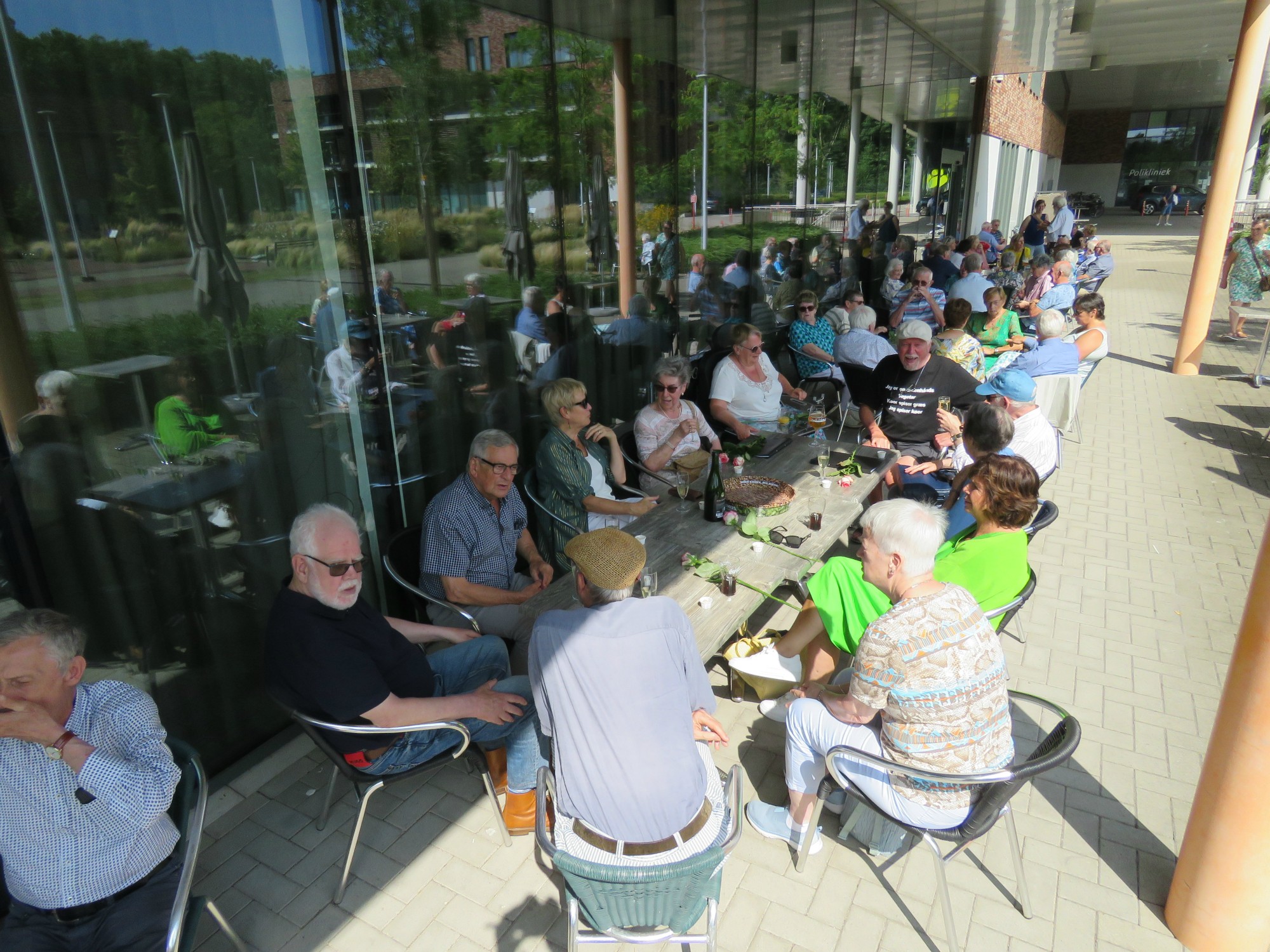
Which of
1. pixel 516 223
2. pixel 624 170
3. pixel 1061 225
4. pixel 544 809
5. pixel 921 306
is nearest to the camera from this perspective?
pixel 544 809

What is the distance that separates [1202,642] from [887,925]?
2.62 m

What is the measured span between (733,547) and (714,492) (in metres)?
0.34

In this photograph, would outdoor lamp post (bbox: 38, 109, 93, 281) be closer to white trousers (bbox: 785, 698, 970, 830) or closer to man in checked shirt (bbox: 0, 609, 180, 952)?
man in checked shirt (bbox: 0, 609, 180, 952)

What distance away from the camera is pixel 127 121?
2449 millimetres

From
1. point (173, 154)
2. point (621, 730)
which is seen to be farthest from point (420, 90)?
point (621, 730)

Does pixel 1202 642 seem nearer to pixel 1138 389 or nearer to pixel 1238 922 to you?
pixel 1238 922

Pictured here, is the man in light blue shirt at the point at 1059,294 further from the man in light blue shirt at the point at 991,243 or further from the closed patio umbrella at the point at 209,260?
the closed patio umbrella at the point at 209,260

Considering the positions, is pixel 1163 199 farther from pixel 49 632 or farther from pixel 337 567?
pixel 49 632

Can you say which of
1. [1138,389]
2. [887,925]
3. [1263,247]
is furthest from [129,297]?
[1263,247]

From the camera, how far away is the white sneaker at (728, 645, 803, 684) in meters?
3.30

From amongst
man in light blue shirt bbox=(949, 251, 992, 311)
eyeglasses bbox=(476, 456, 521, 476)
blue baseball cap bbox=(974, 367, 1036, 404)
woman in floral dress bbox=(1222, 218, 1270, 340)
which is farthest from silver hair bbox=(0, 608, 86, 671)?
woman in floral dress bbox=(1222, 218, 1270, 340)

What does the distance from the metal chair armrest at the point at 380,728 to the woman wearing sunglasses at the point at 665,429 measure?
2.18 meters

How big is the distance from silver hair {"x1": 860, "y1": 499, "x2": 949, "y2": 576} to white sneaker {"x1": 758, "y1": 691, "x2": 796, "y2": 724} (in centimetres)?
122

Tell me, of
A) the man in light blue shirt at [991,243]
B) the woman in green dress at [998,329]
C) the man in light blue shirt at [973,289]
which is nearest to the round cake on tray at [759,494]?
the woman in green dress at [998,329]
